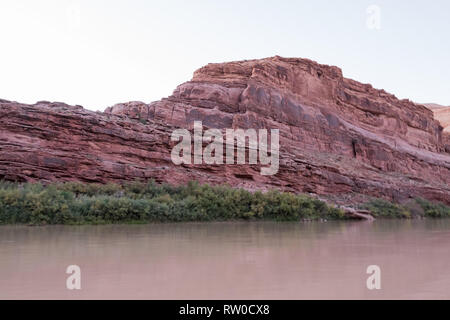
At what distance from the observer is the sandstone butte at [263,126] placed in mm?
18391

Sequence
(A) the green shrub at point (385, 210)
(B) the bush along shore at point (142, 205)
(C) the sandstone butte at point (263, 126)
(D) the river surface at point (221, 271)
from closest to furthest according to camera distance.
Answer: (D) the river surface at point (221, 271)
(B) the bush along shore at point (142, 205)
(C) the sandstone butte at point (263, 126)
(A) the green shrub at point (385, 210)

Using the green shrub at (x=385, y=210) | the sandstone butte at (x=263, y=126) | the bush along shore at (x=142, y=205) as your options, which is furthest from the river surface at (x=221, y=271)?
the green shrub at (x=385, y=210)

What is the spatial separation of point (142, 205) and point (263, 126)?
15.9 meters

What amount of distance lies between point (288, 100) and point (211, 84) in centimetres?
679

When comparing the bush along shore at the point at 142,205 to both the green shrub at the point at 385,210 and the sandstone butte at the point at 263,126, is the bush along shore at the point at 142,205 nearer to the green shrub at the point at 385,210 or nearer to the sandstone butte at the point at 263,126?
the green shrub at the point at 385,210

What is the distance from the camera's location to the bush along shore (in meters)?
13.4

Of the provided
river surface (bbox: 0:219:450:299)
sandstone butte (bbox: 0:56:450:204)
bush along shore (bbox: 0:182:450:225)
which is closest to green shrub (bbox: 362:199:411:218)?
bush along shore (bbox: 0:182:450:225)

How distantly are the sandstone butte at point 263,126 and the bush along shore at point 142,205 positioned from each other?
1592 mm

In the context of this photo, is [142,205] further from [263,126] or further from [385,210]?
[263,126]

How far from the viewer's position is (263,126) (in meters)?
29.0

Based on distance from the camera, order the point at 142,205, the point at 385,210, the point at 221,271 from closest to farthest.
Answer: the point at 221,271, the point at 142,205, the point at 385,210

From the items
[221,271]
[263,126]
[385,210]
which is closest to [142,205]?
[221,271]

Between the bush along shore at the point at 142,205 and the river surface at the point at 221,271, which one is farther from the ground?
the bush along shore at the point at 142,205

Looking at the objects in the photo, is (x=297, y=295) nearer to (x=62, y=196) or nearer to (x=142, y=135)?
(x=62, y=196)
